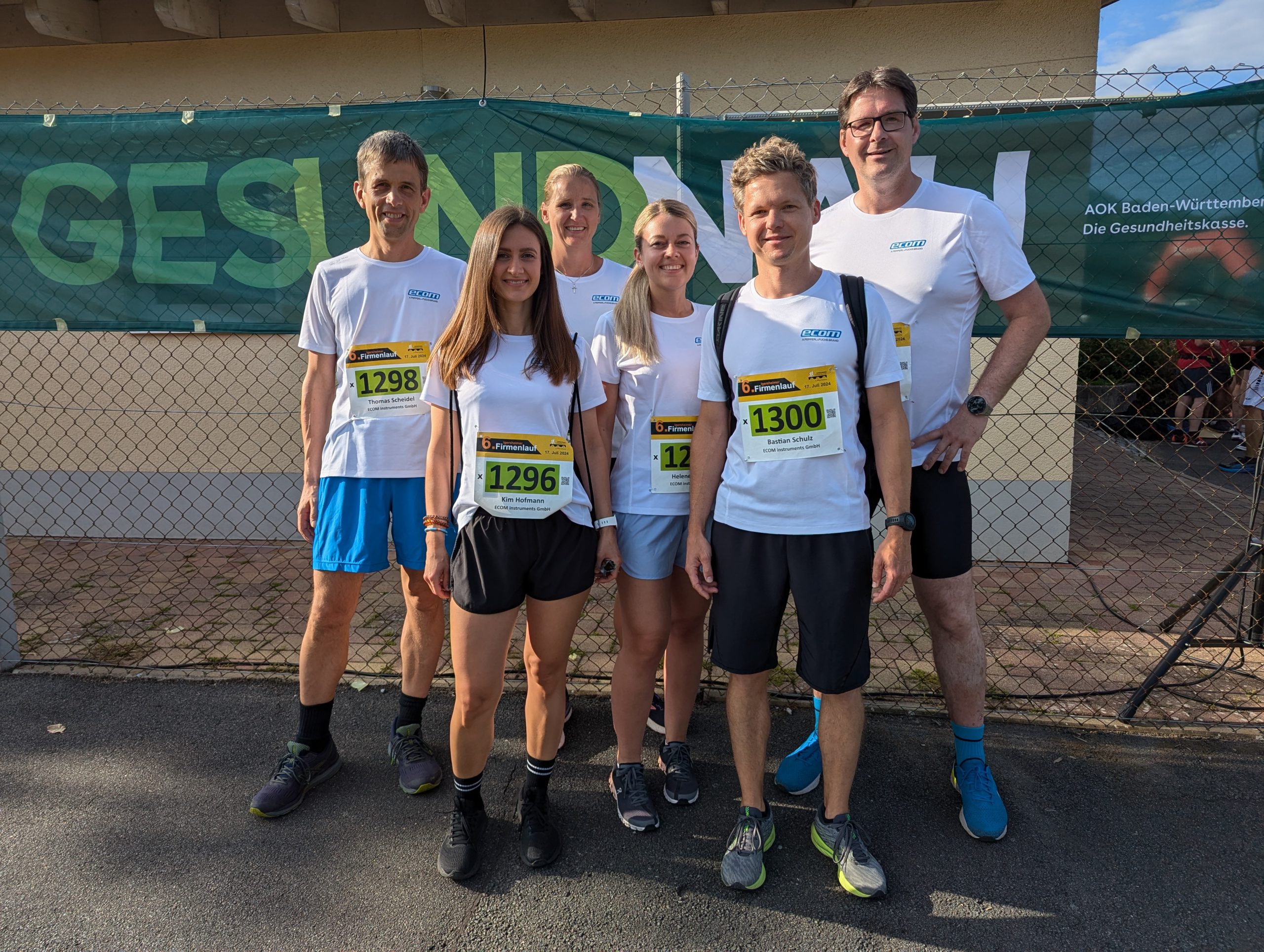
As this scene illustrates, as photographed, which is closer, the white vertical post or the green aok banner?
the green aok banner

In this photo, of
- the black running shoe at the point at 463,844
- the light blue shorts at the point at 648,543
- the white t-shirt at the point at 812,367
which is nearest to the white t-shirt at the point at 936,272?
the white t-shirt at the point at 812,367

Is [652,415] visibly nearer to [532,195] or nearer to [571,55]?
[532,195]

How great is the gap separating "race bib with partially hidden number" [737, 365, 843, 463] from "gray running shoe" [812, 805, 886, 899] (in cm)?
112

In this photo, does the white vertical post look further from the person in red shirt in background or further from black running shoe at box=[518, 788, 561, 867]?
the person in red shirt in background

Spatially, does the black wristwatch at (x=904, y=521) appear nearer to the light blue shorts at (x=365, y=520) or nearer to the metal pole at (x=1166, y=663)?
the light blue shorts at (x=365, y=520)

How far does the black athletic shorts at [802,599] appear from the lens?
91.4 inches

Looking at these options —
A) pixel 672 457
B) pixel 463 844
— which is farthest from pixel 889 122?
pixel 463 844

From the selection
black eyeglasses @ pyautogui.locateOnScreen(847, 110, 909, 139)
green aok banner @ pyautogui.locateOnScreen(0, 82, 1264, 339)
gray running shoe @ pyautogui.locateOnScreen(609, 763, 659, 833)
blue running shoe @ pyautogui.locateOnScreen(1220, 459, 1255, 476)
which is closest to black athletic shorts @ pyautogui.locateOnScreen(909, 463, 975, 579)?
black eyeglasses @ pyautogui.locateOnScreen(847, 110, 909, 139)

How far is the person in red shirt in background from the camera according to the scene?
9.68 metres

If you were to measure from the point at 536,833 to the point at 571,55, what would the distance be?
16.9 ft

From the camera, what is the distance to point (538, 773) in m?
2.64

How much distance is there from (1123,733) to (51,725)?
4334 millimetres

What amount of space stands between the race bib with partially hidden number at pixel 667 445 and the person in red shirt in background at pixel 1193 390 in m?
8.30

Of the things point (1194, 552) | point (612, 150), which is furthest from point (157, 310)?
point (1194, 552)
